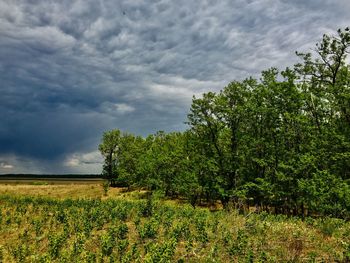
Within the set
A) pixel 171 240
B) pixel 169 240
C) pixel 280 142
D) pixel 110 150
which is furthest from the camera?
pixel 110 150

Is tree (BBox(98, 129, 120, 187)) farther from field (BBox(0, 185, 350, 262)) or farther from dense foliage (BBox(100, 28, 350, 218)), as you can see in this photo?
field (BBox(0, 185, 350, 262))

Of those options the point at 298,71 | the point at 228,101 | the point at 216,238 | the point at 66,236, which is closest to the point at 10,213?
the point at 66,236

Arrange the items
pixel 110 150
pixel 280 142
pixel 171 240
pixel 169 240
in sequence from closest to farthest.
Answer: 1. pixel 171 240
2. pixel 169 240
3. pixel 280 142
4. pixel 110 150

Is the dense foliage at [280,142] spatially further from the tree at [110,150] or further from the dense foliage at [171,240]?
the tree at [110,150]

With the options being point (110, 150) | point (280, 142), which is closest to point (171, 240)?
point (280, 142)

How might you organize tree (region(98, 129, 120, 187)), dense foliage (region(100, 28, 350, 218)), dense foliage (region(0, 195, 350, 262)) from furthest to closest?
1. tree (region(98, 129, 120, 187))
2. dense foliage (region(100, 28, 350, 218))
3. dense foliage (region(0, 195, 350, 262))

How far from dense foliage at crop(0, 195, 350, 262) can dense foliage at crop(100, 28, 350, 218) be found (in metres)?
12.4

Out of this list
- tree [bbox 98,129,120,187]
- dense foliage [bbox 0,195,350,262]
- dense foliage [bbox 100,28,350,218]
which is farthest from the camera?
tree [bbox 98,129,120,187]

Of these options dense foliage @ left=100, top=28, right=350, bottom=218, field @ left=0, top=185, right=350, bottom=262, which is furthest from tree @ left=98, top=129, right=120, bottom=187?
field @ left=0, top=185, right=350, bottom=262

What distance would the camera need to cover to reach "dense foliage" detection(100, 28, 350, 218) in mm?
30656

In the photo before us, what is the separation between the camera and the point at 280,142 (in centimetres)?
3594

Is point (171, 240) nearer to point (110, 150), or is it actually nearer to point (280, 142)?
point (280, 142)

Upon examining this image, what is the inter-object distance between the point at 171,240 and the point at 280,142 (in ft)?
84.5

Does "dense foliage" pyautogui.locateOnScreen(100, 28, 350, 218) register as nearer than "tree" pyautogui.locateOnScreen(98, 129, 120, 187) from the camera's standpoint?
Yes
